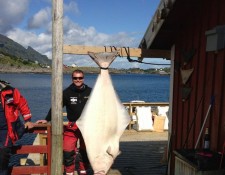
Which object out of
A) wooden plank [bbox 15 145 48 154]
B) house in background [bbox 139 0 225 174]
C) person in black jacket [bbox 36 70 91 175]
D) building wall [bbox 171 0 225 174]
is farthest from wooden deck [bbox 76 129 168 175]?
wooden plank [bbox 15 145 48 154]

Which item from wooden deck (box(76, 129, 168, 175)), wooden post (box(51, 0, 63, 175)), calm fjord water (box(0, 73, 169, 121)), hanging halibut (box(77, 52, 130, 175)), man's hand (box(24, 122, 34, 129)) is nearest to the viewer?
wooden post (box(51, 0, 63, 175))

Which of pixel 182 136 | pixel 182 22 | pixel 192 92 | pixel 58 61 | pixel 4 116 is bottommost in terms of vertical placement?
pixel 182 136

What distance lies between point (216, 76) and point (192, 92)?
2.48 feet

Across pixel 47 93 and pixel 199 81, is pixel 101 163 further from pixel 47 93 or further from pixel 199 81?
pixel 47 93

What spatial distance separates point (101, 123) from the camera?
408 centimetres

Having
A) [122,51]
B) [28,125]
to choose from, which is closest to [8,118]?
[28,125]

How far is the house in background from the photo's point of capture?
3908 millimetres

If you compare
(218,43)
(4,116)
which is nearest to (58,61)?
(4,116)

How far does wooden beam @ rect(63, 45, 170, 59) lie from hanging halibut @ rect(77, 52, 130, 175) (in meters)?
0.70

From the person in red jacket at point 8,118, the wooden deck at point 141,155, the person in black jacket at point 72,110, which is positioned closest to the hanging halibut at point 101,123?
the person in black jacket at point 72,110

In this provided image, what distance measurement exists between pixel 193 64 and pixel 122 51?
1029mm

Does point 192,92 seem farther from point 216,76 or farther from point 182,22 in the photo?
point 182,22

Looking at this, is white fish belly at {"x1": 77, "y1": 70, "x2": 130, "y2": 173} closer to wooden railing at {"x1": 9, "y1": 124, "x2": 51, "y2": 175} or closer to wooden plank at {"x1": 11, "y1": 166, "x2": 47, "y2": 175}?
wooden railing at {"x1": 9, "y1": 124, "x2": 51, "y2": 175}

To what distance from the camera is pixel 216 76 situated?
4020mm
